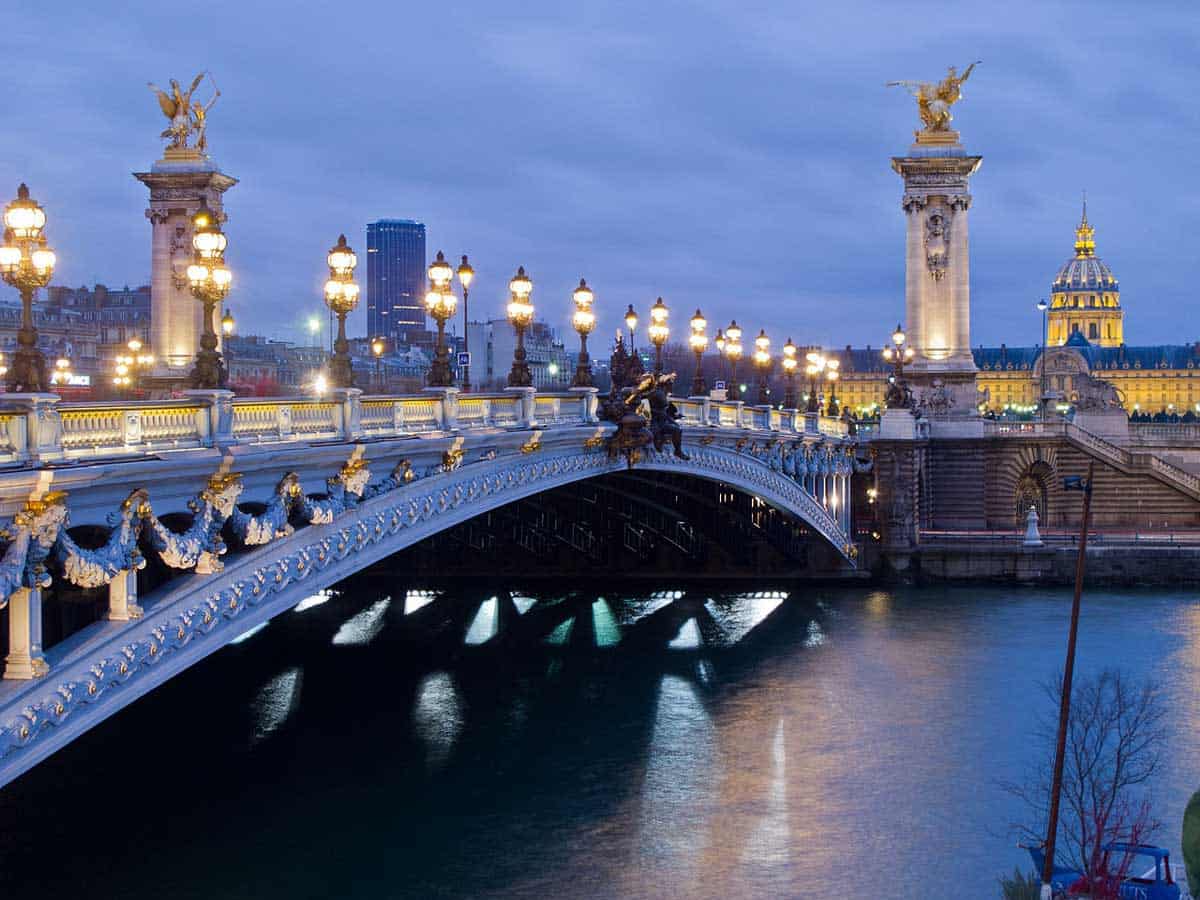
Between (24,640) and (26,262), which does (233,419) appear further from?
(24,640)

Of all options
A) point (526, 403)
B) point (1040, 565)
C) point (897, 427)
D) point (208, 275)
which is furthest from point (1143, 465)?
point (208, 275)

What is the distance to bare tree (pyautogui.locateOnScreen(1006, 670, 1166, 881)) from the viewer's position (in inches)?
953

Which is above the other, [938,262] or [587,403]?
[938,262]

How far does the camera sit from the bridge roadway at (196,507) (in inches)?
645

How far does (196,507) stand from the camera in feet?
64.1

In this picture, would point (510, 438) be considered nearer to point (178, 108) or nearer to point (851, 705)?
point (851, 705)

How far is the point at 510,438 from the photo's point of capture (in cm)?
2925

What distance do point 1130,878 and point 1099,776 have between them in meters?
6.36

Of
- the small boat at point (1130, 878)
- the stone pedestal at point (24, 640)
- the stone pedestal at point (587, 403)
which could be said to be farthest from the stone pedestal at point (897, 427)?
the stone pedestal at point (24, 640)

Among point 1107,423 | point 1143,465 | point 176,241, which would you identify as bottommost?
point 1143,465

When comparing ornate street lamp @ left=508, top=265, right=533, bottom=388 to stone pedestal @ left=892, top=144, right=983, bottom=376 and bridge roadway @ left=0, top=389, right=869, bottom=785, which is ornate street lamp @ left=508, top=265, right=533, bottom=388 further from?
stone pedestal @ left=892, top=144, right=983, bottom=376

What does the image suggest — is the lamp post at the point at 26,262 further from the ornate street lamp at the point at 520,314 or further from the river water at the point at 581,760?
the ornate street lamp at the point at 520,314

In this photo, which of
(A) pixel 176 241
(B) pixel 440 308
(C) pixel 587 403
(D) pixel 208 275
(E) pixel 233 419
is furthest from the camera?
(A) pixel 176 241

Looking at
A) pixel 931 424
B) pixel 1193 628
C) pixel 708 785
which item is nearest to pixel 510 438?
pixel 708 785
